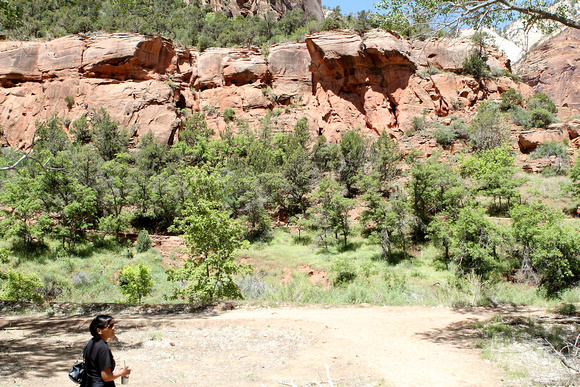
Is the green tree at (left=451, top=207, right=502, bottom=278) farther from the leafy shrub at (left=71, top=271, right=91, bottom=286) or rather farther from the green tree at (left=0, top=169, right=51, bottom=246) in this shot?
the green tree at (left=0, top=169, right=51, bottom=246)

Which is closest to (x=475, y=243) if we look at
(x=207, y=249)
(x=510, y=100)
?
(x=207, y=249)

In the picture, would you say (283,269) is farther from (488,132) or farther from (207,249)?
(488,132)

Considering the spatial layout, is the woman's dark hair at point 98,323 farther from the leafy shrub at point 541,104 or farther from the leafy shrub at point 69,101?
the leafy shrub at point 541,104

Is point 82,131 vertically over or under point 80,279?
over

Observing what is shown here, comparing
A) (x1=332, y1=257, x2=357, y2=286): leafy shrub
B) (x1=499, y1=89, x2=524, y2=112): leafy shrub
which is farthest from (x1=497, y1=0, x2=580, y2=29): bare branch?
(x1=499, y1=89, x2=524, y2=112): leafy shrub

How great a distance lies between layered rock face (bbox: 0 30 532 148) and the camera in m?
41.4

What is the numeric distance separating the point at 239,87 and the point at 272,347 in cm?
4156

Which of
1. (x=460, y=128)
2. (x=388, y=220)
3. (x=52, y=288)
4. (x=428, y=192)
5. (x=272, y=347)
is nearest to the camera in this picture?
(x=272, y=347)

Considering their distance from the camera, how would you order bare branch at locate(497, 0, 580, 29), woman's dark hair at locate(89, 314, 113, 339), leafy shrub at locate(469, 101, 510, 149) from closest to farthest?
woman's dark hair at locate(89, 314, 113, 339)
bare branch at locate(497, 0, 580, 29)
leafy shrub at locate(469, 101, 510, 149)

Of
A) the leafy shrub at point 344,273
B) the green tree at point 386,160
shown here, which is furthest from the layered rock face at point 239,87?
the leafy shrub at point 344,273

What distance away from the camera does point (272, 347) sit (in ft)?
24.5

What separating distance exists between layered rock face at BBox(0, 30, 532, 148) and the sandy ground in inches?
1291

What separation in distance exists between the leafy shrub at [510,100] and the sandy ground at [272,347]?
3761 centimetres

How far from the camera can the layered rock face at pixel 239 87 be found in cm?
4144
